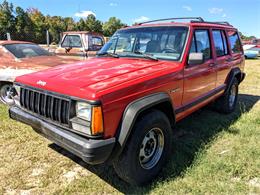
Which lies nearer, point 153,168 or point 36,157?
point 153,168

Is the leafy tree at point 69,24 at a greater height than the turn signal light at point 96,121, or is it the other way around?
the leafy tree at point 69,24

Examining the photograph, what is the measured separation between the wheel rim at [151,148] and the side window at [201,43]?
1463 mm

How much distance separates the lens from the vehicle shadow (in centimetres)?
326

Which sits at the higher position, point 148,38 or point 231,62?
point 148,38

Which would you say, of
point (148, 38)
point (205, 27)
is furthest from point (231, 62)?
point (148, 38)

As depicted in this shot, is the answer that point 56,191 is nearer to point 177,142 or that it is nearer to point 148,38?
point 177,142

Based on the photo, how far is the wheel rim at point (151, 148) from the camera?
3164 mm

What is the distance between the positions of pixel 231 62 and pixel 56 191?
4.39m

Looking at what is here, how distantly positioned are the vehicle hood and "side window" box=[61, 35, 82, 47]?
6498 millimetres

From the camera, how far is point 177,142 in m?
4.29

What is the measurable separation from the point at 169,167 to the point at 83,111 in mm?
1560

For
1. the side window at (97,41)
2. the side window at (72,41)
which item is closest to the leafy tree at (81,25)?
the side window at (97,41)

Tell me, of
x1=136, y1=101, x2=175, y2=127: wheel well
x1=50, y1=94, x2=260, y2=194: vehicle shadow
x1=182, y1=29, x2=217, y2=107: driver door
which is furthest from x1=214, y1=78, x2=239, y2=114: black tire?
x1=136, y1=101, x2=175, y2=127: wheel well

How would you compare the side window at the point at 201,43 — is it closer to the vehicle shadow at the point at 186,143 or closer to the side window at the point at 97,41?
the vehicle shadow at the point at 186,143
